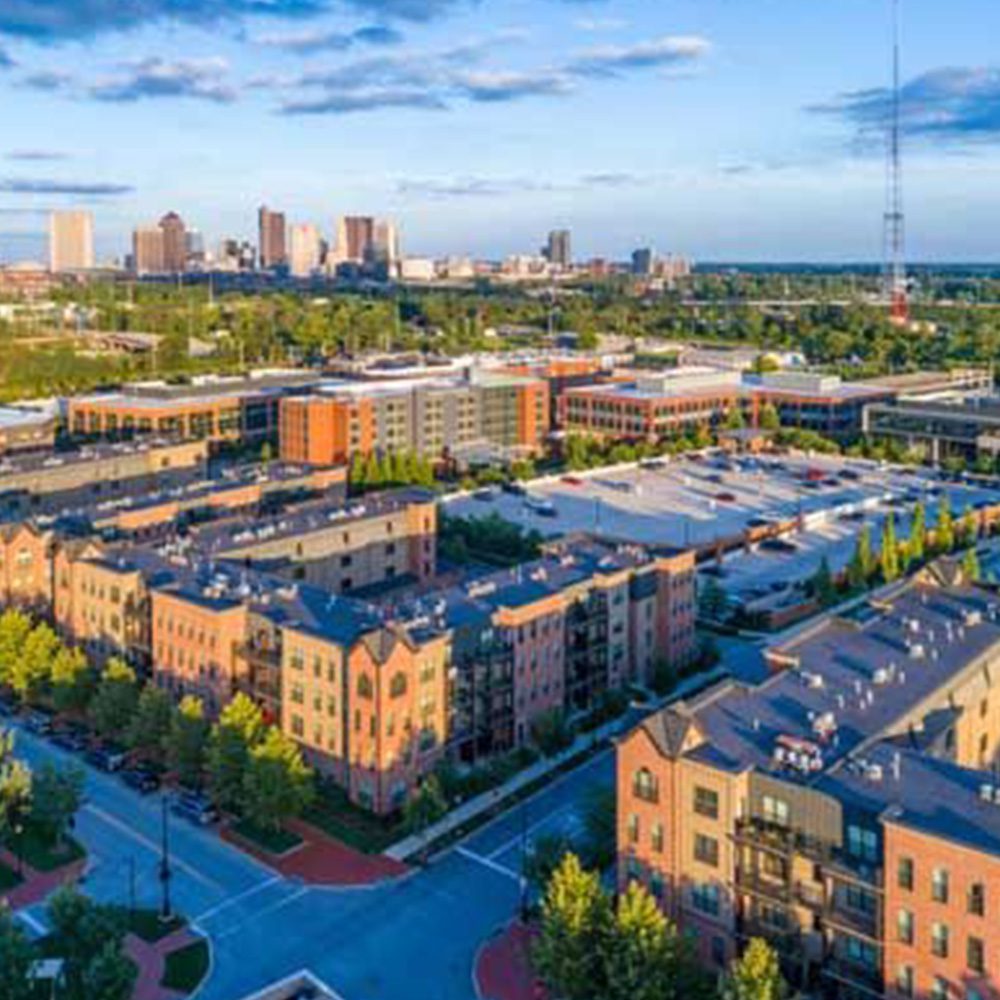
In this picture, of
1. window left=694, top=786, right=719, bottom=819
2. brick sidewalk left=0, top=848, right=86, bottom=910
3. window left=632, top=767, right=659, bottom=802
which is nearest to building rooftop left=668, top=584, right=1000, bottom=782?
window left=694, top=786, right=719, bottom=819

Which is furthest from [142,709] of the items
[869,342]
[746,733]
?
[869,342]

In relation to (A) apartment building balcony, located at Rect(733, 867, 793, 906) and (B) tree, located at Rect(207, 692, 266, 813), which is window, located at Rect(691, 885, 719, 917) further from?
(B) tree, located at Rect(207, 692, 266, 813)

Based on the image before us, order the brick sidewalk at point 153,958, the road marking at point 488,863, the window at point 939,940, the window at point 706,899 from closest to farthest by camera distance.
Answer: the window at point 939,940
the window at point 706,899
the brick sidewalk at point 153,958
the road marking at point 488,863

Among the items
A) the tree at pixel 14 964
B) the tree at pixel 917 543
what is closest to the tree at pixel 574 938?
the tree at pixel 14 964

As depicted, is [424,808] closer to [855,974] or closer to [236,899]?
[236,899]

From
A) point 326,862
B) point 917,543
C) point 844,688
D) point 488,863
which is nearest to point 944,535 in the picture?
point 917,543

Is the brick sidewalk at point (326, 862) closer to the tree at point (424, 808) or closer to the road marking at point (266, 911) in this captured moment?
the road marking at point (266, 911)

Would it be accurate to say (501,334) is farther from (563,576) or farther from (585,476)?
(563,576)
